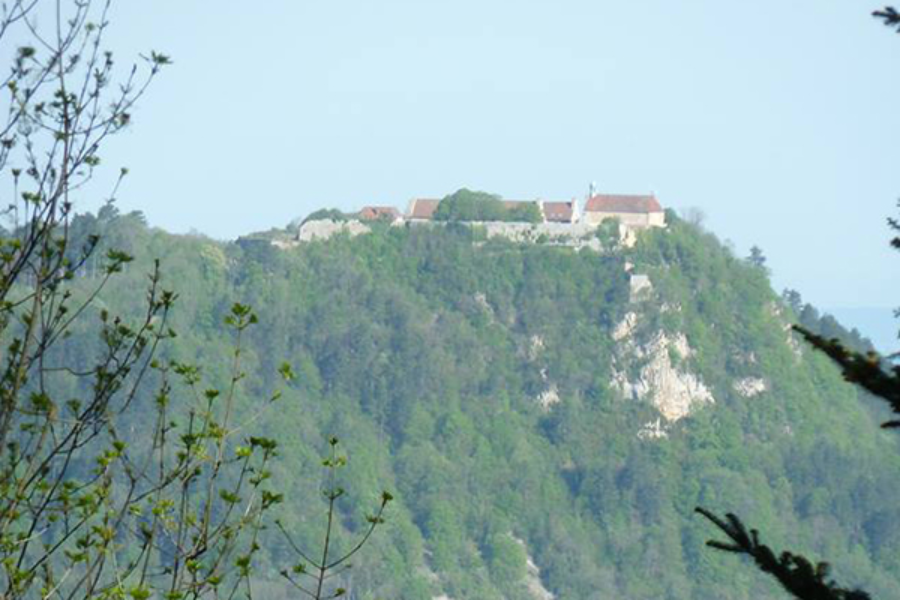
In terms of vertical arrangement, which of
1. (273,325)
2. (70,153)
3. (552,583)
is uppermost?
(70,153)

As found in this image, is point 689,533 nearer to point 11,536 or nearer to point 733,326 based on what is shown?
point 733,326

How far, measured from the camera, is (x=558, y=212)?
3848 inches

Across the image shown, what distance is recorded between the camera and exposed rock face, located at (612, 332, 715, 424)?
97062 mm

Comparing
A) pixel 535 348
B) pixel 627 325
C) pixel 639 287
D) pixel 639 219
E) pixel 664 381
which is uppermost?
pixel 639 219

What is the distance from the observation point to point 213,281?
324 feet

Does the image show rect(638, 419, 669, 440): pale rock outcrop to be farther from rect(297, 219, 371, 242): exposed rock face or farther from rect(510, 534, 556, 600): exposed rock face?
rect(297, 219, 371, 242): exposed rock face

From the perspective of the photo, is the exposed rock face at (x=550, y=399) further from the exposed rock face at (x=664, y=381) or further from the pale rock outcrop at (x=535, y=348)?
the exposed rock face at (x=664, y=381)

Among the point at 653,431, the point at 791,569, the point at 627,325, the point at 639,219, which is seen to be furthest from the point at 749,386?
the point at 791,569

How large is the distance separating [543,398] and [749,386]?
8123 millimetres

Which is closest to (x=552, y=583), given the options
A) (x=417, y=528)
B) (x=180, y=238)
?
(x=417, y=528)

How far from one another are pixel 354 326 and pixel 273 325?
3648mm

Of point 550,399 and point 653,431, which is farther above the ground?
point 550,399

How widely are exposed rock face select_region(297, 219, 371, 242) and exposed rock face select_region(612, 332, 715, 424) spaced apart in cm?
1130

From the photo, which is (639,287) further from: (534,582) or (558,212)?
(534,582)
